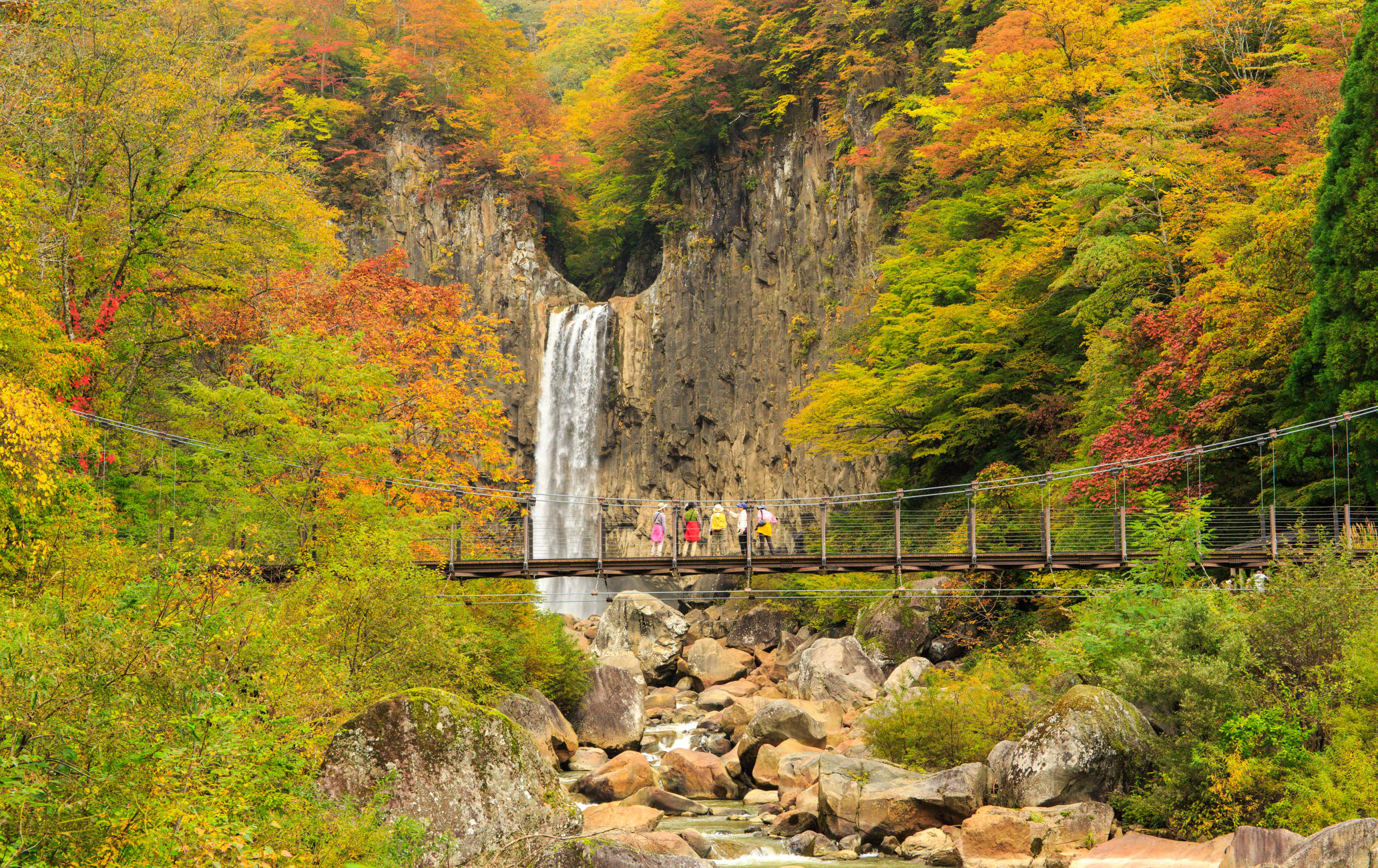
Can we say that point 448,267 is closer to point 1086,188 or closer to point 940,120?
point 940,120

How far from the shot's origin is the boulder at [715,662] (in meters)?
23.0

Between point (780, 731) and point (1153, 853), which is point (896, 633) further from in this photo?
point (1153, 853)

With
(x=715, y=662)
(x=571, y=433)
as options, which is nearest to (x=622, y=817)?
(x=715, y=662)

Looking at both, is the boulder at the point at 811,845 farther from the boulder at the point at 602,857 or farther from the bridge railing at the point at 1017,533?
the bridge railing at the point at 1017,533

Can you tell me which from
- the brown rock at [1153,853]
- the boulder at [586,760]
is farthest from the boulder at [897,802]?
the boulder at [586,760]

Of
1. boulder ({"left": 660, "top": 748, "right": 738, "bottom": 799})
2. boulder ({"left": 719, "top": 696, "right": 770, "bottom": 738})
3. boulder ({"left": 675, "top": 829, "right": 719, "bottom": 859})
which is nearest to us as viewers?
boulder ({"left": 675, "top": 829, "right": 719, "bottom": 859})

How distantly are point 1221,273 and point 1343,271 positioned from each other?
1695 millimetres

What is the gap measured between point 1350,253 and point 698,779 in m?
10.8

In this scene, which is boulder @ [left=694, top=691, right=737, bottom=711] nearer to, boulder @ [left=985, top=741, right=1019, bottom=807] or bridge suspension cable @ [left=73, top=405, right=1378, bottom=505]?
bridge suspension cable @ [left=73, top=405, right=1378, bottom=505]

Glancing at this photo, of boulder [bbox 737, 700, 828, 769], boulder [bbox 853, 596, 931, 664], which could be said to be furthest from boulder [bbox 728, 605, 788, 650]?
boulder [bbox 737, 700, 828, 769]

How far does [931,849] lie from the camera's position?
11.0 metres

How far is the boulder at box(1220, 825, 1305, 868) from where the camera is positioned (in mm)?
8383

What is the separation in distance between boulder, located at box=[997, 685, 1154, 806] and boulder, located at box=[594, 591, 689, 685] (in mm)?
13473

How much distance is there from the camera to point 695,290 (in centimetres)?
3494
